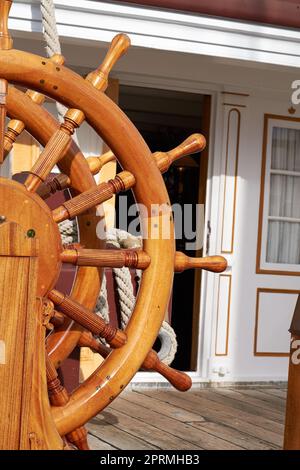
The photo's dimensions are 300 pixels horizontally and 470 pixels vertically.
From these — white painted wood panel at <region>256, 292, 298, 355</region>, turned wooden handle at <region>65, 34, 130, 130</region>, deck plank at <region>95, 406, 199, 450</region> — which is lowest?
deck plank at <region>95, 406, 199, 450</region>

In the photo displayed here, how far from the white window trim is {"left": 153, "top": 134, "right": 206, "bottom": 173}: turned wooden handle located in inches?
75.0

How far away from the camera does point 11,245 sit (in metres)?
1.68

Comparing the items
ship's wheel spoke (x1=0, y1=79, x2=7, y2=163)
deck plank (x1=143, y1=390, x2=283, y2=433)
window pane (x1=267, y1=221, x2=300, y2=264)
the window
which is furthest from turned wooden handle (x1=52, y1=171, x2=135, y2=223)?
window pane (x1=267, y1=221, x2=300, y2=264)

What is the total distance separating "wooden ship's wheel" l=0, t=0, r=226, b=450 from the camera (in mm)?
1691

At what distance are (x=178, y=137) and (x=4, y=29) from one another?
7.32 meters

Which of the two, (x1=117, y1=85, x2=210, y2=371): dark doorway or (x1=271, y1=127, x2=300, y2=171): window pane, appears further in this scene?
(x1=117, y1=85, x2=210, y2=371): dark doorway

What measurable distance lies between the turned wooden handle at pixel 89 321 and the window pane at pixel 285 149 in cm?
404

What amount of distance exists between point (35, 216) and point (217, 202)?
400 centimetres

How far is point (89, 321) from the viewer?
2064 mm

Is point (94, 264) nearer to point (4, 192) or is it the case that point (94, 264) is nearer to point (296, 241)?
point (4, 192)

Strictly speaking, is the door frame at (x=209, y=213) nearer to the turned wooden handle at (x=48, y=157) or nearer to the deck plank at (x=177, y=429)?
the deck plank at (x=177, y=429)

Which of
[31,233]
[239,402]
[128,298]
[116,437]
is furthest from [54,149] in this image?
[239,402]

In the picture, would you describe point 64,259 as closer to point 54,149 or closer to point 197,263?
point 54,149

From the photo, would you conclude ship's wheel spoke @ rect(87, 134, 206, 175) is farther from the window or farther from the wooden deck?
the window
